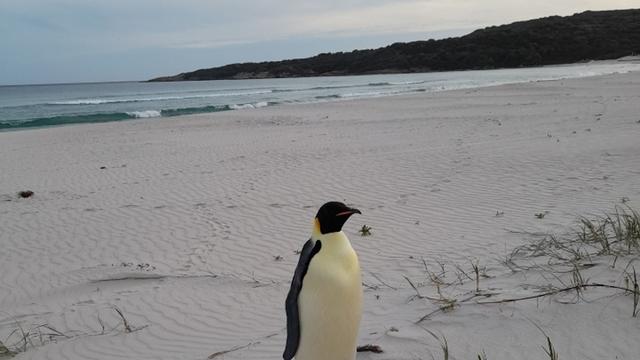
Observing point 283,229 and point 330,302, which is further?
point 283,229

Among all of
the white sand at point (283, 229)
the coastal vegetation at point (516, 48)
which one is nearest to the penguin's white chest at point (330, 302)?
the white sand at point (283, 229)

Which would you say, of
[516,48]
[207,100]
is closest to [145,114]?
[207,100]

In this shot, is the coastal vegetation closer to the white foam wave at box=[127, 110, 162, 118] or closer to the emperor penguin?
the white foam wave at box=[127, 110, 162, 118]

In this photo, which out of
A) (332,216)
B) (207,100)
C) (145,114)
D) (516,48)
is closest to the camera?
(332,216)

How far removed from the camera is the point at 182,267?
654cm

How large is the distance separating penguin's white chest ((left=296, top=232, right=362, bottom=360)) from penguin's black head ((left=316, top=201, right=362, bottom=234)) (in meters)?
0.05

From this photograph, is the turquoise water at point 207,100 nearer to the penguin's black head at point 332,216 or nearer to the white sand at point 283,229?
the white sand at point 283,229

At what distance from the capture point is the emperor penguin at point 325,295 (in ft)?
9.84

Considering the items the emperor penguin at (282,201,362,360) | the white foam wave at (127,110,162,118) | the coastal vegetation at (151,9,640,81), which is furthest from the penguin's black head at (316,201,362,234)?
the coastal vegetation at (151,9,640,81)

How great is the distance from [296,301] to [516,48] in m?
95.0

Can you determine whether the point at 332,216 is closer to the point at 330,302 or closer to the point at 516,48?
the point at 330,302

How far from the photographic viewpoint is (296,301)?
3.10 metres

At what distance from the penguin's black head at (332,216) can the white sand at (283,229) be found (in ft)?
3.63

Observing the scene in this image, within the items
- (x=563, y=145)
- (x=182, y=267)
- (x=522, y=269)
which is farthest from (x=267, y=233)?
(x=563, y=145)
